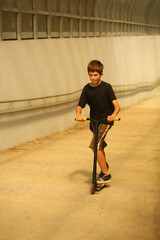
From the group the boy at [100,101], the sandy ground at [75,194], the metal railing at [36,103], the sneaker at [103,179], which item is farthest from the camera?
the metal railing at [36,103]

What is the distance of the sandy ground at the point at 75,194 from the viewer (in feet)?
18.2

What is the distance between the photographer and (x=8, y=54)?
10969mm

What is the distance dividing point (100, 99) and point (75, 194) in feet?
4.35

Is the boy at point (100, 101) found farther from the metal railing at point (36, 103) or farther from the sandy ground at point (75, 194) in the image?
the metal railing at point (36, 103)

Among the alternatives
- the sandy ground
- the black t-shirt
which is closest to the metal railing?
the sandy ground

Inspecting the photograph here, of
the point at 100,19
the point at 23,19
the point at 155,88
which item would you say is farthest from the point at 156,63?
the point at 23,19

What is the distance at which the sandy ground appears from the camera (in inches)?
218

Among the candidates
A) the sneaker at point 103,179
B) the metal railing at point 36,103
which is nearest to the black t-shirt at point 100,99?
the sneaker at point 103,179

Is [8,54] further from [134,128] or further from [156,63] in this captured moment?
[156,63]

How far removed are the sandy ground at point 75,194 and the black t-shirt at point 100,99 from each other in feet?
3.55

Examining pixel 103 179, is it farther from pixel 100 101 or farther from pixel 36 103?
pixel 36 103

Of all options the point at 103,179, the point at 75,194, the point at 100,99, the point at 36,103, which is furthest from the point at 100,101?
the point at 36,103

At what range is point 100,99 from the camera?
695cm

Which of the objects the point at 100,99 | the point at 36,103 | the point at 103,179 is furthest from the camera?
the point at 36,103
